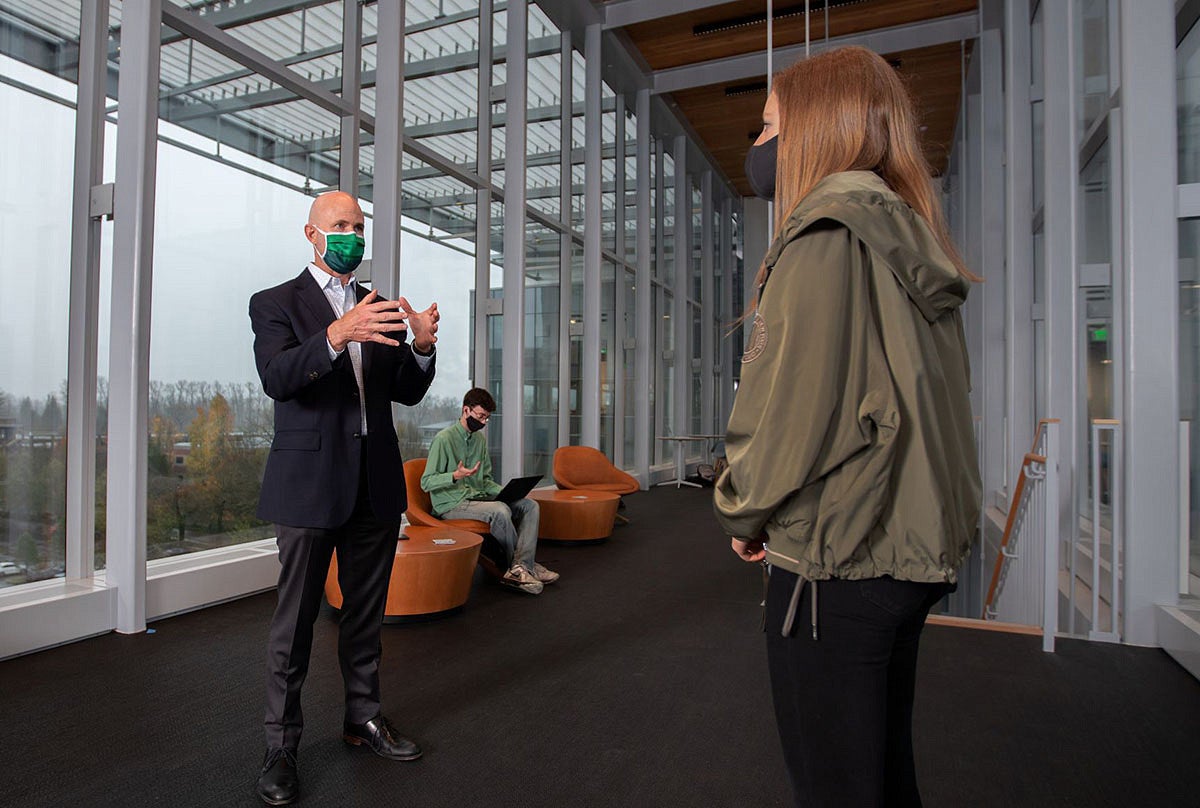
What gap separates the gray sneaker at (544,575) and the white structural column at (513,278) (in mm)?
2623

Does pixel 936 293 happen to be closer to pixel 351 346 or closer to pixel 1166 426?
pixel 351 346

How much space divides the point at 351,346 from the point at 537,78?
713 cm

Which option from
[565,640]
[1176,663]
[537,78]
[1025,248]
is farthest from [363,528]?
[537,78]

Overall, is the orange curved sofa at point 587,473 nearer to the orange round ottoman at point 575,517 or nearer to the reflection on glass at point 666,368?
the orange round ottoman at point 575,517

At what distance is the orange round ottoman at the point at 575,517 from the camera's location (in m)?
6.32

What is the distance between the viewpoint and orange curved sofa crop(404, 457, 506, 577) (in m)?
4.77

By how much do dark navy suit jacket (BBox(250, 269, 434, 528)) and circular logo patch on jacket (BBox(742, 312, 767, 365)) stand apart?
138 centimetres

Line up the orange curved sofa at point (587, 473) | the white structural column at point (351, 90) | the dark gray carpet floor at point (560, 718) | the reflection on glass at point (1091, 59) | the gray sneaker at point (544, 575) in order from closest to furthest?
the dark gray carpet floor at point (560, 718) → the gray sneaker at point (544, 575) → the reflection on glass at point (1091, 59) → the white structural column at point (351, 90) → the orange curved sofa at point (587, 473)

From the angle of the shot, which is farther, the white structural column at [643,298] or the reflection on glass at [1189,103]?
the white structural column at [643,298]

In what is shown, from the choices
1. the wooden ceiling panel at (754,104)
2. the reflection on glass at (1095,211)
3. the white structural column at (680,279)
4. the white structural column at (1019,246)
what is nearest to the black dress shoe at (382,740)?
the reflection on glass at (1095,211)

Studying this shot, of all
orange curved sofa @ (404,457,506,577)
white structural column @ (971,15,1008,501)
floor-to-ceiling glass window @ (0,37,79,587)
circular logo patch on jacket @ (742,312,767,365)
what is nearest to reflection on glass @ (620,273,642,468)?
white structural column @ (971,15,1008,501)

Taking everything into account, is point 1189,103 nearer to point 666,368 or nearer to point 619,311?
point 619,311

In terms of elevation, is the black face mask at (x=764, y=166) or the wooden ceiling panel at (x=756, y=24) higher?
the wooden ceiling panel at (x=756, y=24)

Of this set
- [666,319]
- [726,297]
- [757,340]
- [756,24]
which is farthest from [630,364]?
[757,340]
